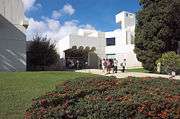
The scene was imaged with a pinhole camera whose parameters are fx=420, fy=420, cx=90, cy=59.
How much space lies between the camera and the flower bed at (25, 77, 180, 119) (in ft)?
23.0

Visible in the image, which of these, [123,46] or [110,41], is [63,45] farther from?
[123,46]

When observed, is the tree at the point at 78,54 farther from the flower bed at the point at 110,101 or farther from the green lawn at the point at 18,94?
the flower bed at the point at 110,101

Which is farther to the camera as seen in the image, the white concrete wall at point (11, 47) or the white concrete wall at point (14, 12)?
the white concrete wall at point (14, 12)

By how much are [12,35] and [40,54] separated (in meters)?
10.8

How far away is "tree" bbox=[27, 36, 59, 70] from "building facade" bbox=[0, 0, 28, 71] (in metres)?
8.98

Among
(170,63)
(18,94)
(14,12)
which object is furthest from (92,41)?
(18,94)

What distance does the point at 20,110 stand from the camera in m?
13.2

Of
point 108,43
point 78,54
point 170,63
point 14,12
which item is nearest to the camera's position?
point 170,63

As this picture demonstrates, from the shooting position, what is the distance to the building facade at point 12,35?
132ft

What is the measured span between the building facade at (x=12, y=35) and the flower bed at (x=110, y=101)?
1241 inches

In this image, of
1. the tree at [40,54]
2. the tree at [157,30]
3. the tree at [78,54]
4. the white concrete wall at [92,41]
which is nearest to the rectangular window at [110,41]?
the white concrete wall at [92,41]

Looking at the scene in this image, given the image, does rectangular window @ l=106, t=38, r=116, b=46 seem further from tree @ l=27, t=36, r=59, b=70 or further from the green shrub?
the green shrub

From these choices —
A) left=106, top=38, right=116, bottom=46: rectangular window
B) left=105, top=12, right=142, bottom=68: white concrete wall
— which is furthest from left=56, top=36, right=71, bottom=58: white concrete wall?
left=106, top=38, right=116, bottom=46: rectangular window

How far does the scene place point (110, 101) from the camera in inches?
294
